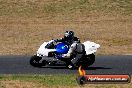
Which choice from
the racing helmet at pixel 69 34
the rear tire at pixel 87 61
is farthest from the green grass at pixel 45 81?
the rear tire at pixel 87 61

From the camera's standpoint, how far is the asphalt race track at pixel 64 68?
64.6ft

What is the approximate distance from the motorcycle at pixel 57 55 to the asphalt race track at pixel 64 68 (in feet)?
0.83

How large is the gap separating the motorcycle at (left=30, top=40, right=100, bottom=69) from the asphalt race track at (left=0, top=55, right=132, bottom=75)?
25 cm

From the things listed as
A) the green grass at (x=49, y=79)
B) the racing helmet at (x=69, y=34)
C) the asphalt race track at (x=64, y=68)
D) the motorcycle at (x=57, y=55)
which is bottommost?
the asphalt race track at (x=64, y=68)

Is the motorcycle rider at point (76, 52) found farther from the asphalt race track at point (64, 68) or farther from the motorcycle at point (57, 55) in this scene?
the asphalt race track at point (64, 68)

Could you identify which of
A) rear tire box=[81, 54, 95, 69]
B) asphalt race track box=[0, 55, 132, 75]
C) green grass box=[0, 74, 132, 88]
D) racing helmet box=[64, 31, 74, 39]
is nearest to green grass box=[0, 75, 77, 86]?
green grass box=[0, 74, 132, 88]

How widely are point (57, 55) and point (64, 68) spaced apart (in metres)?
0.56

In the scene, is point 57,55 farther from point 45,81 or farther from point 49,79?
point 45,81

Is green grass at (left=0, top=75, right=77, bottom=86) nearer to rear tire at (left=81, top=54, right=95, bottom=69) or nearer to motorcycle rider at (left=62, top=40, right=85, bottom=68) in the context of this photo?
motorcycle rider at (left=62, top=40, right=85, bottom=68)

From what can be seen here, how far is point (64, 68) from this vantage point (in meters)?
20.8

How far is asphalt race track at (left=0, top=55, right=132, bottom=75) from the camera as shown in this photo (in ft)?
64.6

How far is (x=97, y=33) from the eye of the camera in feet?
108

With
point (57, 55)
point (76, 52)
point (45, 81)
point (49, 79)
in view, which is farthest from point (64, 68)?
point (45, 81)

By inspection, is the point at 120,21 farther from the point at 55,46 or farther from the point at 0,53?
the point at 55,46
